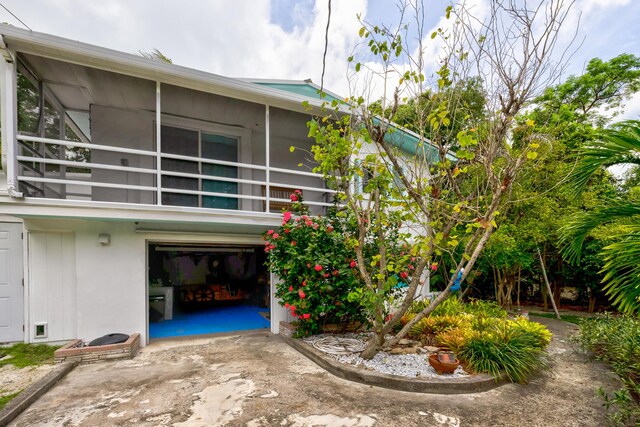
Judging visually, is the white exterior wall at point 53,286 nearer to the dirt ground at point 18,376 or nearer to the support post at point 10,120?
the dirt ground at point 18,376

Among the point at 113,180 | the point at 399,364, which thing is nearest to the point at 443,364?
the point at 399,364

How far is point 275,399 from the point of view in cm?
369

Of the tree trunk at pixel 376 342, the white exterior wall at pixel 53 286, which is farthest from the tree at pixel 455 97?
the white exterior wall at pixel 53 286

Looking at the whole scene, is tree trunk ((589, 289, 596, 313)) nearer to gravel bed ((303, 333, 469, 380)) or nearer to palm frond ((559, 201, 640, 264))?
palm frond ((559, 201, 640, 264))

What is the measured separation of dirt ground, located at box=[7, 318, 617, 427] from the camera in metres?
3.29

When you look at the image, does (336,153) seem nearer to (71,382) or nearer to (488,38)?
(488,38)

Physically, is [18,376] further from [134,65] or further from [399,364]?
[399,364]

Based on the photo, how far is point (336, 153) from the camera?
14.5 feet

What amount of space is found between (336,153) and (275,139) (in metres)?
4.92

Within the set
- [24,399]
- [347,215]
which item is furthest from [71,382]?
[347,215]

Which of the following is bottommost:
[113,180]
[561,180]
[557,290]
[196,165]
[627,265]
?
[557,290]

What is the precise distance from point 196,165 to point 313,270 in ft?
15.1

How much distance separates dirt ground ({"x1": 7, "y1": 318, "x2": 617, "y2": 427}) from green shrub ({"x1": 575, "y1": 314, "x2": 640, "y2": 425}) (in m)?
0.25

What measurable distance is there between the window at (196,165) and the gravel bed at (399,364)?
16.6 feet
